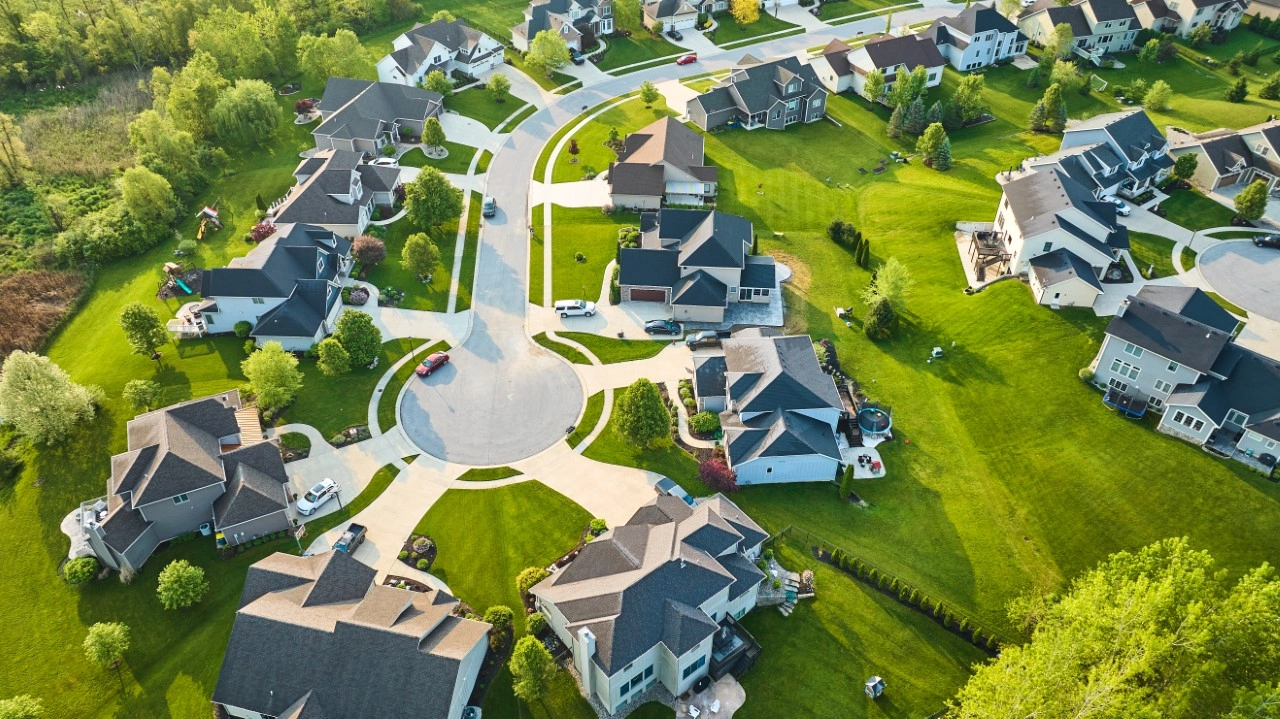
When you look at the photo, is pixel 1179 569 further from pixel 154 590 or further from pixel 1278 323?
pixel 154 590

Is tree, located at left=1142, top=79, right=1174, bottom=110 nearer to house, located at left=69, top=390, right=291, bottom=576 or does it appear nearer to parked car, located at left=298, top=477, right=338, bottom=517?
parked car, located at left=298, top=477, right=338, bottom=517

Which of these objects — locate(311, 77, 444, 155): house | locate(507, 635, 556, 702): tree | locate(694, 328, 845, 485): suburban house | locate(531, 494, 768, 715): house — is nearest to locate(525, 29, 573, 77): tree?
locate(311, 77, 444, 155): house

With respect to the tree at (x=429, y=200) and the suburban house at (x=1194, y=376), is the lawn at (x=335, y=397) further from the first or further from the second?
the suburban house at (x=1194, y=376)

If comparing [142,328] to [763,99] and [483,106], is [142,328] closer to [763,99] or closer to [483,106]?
[483,106]

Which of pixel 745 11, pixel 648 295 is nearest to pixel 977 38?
pixel 745 11

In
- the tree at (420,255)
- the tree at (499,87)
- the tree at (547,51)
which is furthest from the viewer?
the tree at (547,51)

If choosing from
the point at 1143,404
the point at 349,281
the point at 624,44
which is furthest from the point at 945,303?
the point at 624,44

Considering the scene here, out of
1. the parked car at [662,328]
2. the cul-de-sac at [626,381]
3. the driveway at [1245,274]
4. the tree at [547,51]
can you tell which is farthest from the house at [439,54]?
the driveway at [1245,274]
